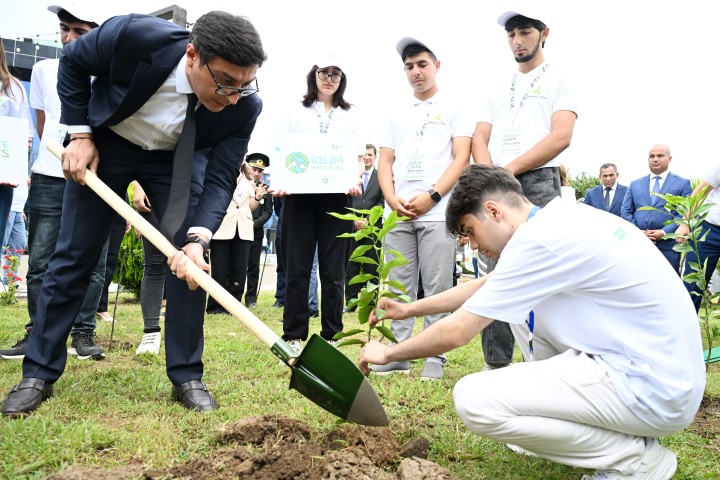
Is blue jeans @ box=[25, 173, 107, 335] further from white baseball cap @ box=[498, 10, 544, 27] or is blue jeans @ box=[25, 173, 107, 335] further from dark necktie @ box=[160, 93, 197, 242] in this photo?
white baseball cap @ box=[498, 10, 544, 27]

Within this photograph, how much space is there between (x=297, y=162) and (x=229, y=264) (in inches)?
143

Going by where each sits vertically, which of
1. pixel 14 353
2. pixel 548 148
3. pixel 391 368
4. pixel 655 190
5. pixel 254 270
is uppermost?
pixel 548 148

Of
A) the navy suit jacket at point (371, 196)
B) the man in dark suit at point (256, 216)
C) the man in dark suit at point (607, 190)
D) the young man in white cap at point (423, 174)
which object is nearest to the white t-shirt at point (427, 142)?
the young man in white cap at point (423, 174)

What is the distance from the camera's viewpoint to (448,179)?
443cm

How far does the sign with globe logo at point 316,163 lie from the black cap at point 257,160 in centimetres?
448

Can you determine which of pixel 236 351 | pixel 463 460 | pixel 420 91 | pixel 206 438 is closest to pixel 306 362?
pixel 206 438

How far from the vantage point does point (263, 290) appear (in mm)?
13148

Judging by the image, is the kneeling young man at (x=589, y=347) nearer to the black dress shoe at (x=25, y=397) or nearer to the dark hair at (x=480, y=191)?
the dark hair at (x=480, y=191)

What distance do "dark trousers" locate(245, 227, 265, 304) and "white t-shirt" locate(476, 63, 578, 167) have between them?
5769 mm

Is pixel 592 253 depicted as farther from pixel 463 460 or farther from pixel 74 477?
pixel 74 477

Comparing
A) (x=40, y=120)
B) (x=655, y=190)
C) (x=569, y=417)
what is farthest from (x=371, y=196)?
(x=569, y=417)

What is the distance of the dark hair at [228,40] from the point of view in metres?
2.72

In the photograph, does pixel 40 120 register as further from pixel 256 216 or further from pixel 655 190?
pixel 655 190

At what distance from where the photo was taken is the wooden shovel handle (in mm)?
2754
